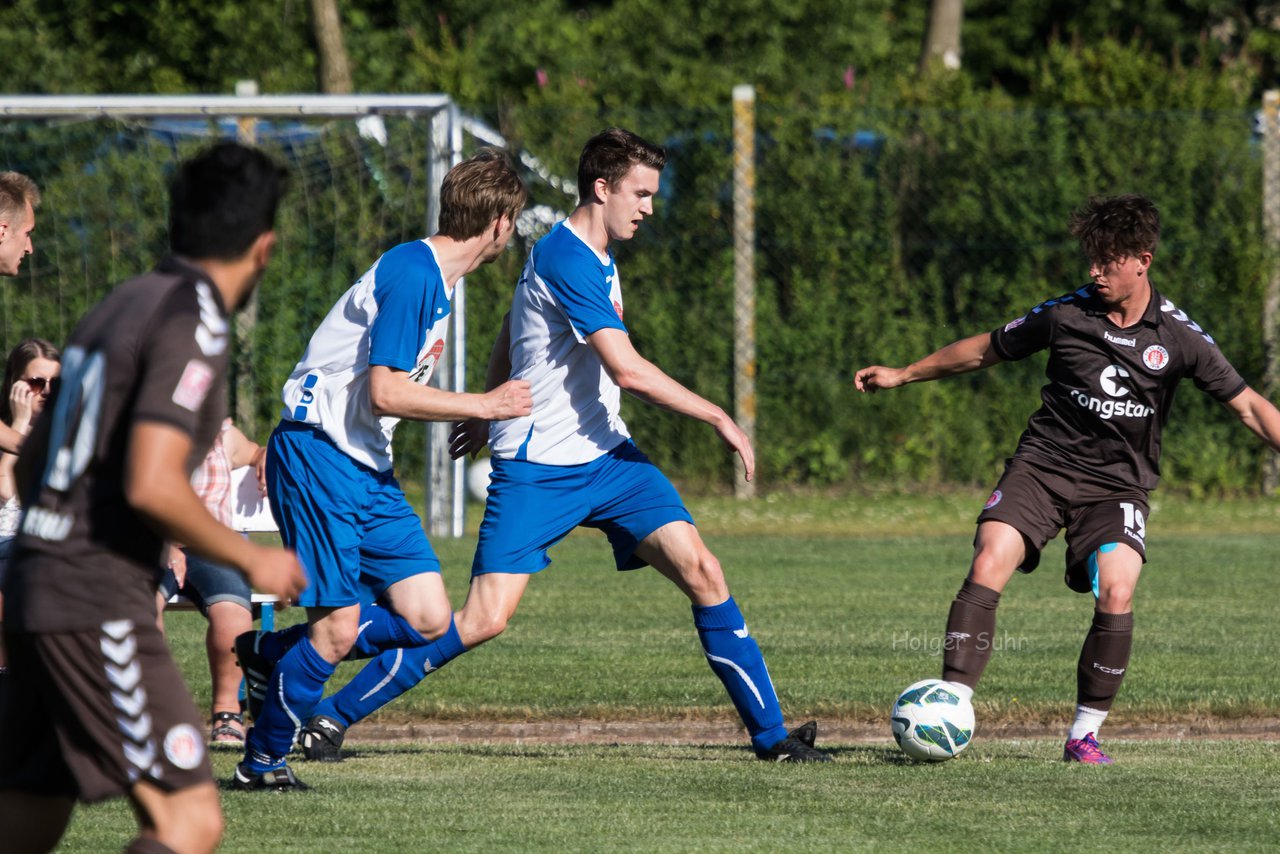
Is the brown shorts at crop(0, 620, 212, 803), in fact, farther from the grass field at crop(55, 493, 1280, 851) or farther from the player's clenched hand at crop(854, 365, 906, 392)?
the player's clenched hand at crop(854, 365, 906, 392)

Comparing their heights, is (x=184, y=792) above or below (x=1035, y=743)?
above

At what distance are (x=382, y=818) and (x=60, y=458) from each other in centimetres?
214

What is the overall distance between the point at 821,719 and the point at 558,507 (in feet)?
6.52

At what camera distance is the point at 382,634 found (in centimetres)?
611

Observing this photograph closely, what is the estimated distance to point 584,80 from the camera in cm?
1906

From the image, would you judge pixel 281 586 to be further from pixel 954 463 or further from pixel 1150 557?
pixel 954 463

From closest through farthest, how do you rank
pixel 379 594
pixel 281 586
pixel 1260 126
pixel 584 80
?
pixel 281 586
pixel 379 594
pixel 1260 126
pixel 584 80

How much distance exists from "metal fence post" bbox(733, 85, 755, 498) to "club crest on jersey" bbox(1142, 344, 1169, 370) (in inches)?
373

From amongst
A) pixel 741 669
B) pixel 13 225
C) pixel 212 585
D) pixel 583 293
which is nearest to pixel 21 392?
pixel 13 225

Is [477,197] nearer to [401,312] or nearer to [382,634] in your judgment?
[401,312]

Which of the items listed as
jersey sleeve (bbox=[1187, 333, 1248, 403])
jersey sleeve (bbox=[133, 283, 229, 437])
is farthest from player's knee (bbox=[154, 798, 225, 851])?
jersey sleeve (bbox=[1187, 333, 1248, 403])

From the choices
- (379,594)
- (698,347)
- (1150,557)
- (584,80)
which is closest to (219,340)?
(379,594)

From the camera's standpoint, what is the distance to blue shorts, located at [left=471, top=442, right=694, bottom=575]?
6266 mm

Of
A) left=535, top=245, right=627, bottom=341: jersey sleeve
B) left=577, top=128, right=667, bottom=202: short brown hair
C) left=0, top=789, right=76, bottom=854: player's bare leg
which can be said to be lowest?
left=0, top=789, right=76, bottom=854: player's bare leg
